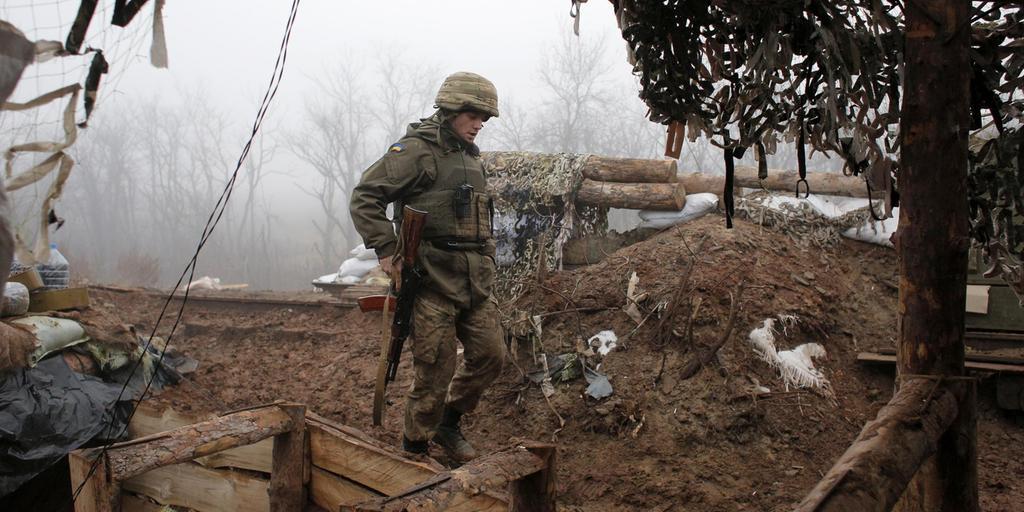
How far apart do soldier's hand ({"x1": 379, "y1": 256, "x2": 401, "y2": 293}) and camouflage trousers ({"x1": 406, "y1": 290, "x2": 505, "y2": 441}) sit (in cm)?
15

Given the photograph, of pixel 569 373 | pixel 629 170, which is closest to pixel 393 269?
pixel 569 373

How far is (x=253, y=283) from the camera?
28.1 metres

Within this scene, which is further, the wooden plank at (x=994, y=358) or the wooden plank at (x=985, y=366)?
the wooden plank at (x=994, y=358)

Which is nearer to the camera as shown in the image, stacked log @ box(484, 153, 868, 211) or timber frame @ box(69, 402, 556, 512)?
timber frame @ box(69, 402, 556, 512)

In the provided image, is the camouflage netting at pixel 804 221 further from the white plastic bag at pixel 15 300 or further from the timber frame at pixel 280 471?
the white plastic bag at pixel 15 300

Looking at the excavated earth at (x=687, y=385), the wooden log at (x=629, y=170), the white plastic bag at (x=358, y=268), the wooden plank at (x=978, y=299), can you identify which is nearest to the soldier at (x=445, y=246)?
the excavated earth at (x=687, y=385)

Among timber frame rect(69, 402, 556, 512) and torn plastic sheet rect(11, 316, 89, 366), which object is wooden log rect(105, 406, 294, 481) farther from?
torn plastic sheet rect(11, 316, 89, 366)

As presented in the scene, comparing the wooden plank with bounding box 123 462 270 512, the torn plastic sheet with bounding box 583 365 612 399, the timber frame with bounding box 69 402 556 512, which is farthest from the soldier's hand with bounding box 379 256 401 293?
the torn plastic sheet with bounding box 583 365 612 399

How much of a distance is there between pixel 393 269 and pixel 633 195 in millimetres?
4448

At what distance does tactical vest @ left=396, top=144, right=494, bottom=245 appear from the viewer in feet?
12.6

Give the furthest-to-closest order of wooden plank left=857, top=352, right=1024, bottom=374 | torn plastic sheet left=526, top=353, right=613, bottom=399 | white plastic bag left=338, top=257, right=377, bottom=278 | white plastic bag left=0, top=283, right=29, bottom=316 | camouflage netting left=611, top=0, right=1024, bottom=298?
1. white plastic bag left=338, top=257, right=377, bottom=278
2. torn plastic sheet left=526, top=353, right=613, bottom=399
3. wooden plank left=857, top=352, right=1024, bottom=374
4. white plastic bag left=0, top=283, right=29, bottom=316
5. camouflage netting left=611, top=0, right=1024, bottom=298

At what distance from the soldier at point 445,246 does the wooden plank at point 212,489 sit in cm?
89

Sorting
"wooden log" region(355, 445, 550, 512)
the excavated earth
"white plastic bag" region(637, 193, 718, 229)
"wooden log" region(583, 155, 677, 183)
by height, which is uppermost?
"wooden log" region(583, 155, 677, 183)

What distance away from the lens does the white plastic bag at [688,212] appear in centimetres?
732
